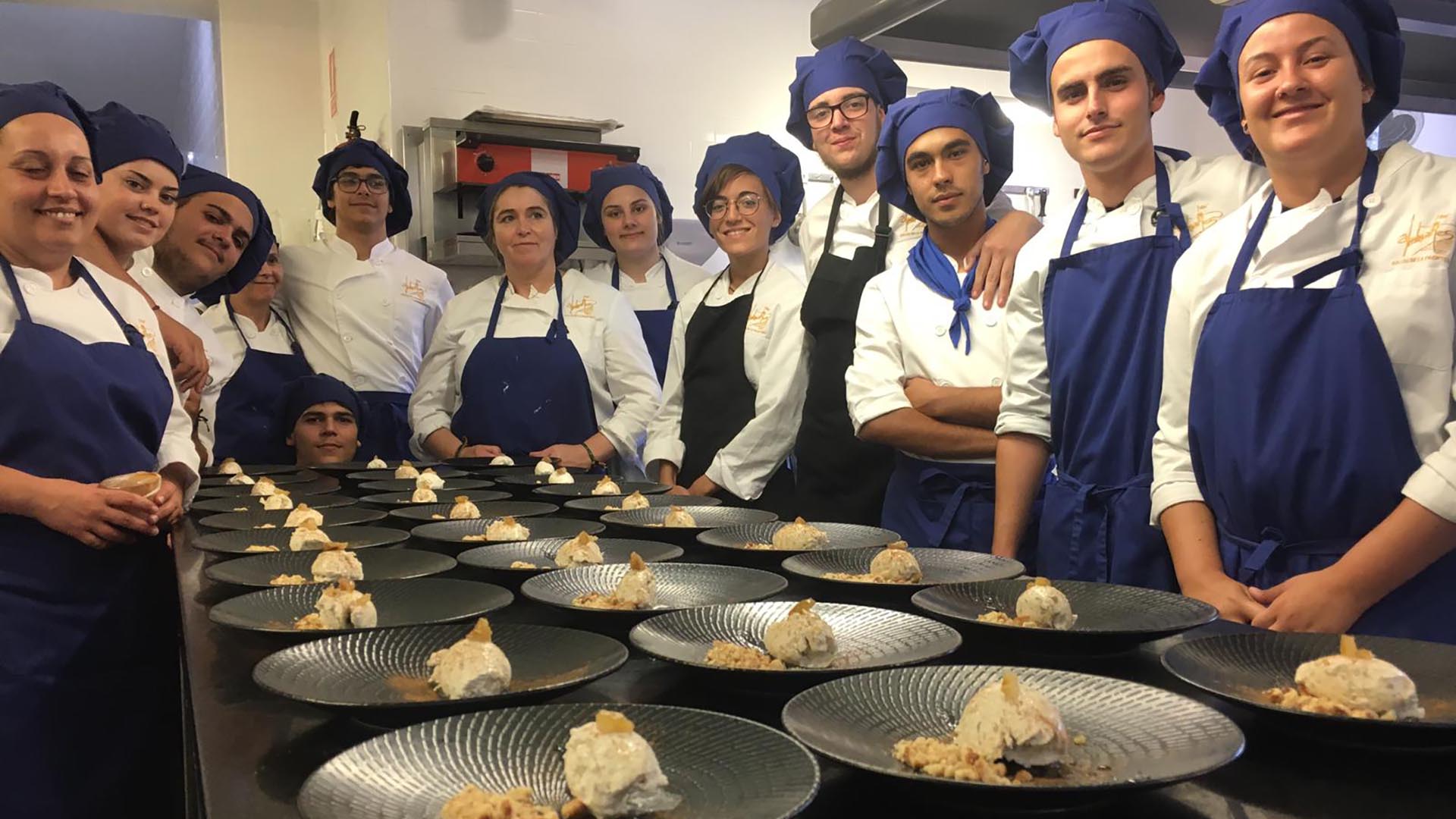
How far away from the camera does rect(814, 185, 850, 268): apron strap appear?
2.96 metres

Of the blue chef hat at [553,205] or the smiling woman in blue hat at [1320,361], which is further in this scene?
the blue chef hat at [553,205]

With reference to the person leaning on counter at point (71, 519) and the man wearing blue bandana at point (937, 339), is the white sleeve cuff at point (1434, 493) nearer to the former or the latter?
the man wearing blue bandana at point (937, 339)

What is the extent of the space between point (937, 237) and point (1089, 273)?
20.8 inches

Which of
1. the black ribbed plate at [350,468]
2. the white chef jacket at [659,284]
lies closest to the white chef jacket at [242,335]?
the black ribbed plate at [350,468]

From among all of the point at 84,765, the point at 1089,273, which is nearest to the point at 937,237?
the point at 1089,273

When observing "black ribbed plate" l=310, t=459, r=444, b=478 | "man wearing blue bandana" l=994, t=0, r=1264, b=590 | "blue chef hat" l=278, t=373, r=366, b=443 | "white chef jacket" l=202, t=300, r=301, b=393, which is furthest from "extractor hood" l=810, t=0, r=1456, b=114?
"white chef jacket" l=202, t=300, r=301, b=393

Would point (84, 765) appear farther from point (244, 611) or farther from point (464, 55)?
point (464, 55)

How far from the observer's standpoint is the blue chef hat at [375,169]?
13.1ft

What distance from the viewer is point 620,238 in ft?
14.4

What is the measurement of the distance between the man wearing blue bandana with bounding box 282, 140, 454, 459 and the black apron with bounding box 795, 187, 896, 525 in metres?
1.89

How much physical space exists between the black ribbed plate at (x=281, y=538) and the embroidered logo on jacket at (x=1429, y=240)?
5.45 ft

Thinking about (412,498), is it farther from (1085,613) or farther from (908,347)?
(1085,613)

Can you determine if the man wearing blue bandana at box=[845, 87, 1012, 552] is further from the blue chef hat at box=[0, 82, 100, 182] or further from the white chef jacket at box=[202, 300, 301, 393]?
the white chef jacket at box=[202, 300, 301, 393]

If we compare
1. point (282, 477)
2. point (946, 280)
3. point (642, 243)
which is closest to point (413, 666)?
point (946, 280)
